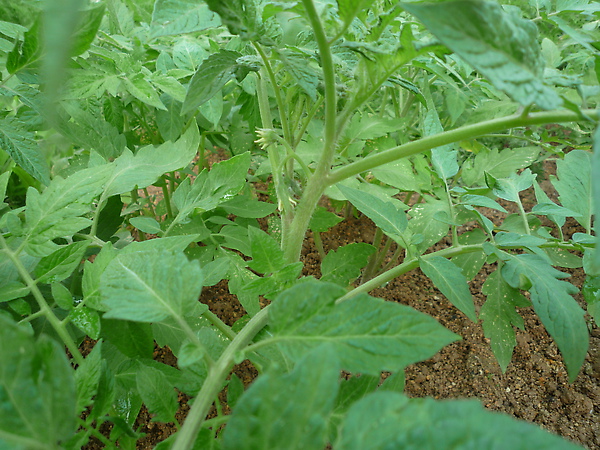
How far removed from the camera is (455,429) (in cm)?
26

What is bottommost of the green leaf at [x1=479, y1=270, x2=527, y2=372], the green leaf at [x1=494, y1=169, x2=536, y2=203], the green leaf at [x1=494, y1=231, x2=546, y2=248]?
the green leaf at [x1=479, y1=270, x2=527, y2=372]

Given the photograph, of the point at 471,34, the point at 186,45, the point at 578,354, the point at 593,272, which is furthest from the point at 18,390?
the point at 186,45

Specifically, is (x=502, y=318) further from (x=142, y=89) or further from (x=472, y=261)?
(x=142, y=89)

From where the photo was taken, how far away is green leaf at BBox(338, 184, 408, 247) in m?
0.69

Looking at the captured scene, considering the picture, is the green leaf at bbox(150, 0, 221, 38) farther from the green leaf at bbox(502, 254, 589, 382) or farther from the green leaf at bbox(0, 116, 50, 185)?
the green leaf at bbox(502, 254, 589, 382)

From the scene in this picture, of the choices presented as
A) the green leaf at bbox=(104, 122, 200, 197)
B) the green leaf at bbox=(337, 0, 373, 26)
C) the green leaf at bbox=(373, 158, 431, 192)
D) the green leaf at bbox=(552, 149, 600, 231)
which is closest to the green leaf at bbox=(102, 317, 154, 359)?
the green leaf at bbox=(104, 122, 200, 197)

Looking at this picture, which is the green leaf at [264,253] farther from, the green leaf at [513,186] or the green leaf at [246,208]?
the green leaf at [513,186]

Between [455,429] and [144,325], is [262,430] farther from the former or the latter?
[144,325]

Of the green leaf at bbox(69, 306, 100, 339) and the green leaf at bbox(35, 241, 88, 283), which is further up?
the green leaf at bbox(35, 241, 88, 283)

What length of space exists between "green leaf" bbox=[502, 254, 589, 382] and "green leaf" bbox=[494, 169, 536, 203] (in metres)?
0.18

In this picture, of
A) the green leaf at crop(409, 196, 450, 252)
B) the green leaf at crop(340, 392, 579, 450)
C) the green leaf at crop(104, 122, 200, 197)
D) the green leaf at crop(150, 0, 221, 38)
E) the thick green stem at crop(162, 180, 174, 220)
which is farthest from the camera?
the thick green stem at crop(162, 180, 174, 220)

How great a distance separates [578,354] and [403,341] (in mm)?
298

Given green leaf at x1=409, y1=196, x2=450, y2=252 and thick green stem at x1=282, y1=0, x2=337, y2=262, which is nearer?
thick green stem at x1=282, y1=0, x2=337, y2=262

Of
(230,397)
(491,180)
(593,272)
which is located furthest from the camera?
(491,180)
